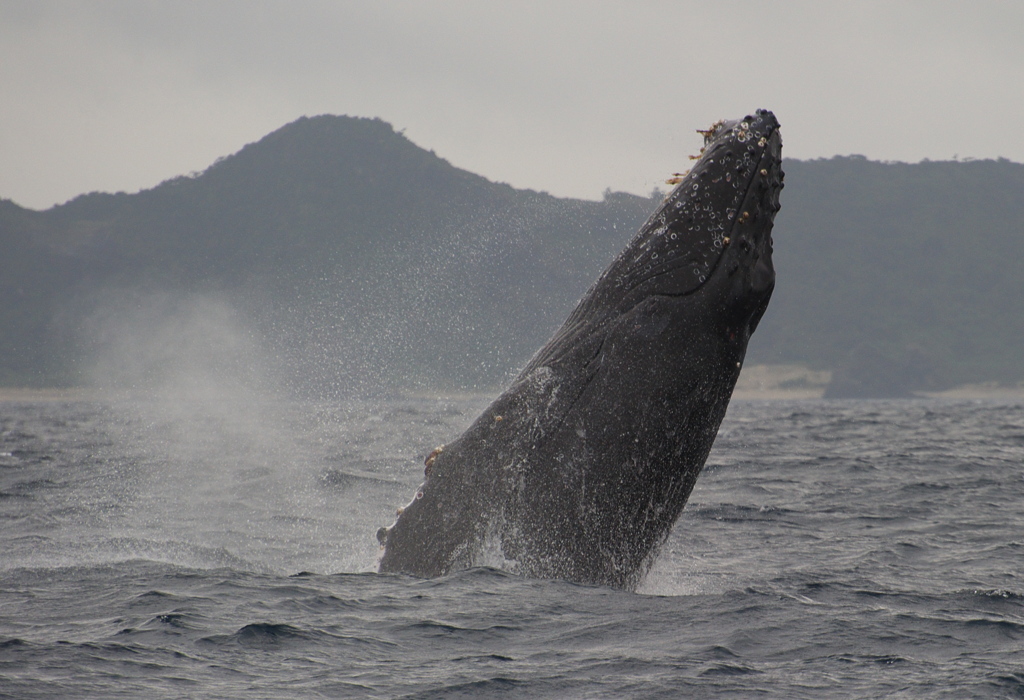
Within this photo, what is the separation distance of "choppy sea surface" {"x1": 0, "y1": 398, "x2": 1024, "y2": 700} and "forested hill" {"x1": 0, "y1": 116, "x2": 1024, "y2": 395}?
5085cm

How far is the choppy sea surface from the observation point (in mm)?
→ 4609

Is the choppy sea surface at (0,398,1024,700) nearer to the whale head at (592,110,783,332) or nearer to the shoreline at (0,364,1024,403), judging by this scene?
the whale head at (592,110,783,332)

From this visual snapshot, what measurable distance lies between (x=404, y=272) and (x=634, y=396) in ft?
314

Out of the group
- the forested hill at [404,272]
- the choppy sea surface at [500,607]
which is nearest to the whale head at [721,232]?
the choppy sea surface at [500,607]

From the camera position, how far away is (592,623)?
5.30 metres

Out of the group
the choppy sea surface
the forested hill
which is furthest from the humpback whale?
the forested hill

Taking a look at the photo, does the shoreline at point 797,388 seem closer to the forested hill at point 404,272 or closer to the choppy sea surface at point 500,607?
the forested hill at point 404,272

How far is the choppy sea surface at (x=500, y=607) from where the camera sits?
461cm

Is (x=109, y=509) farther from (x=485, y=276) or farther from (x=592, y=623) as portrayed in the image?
(x=485, y=276)

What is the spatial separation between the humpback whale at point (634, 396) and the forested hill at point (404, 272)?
182ft

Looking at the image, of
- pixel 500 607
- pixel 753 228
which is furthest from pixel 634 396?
pixel 500 607

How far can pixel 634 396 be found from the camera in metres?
5.49

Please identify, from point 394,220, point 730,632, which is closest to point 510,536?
point 730,632

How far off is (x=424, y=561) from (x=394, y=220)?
331ft
